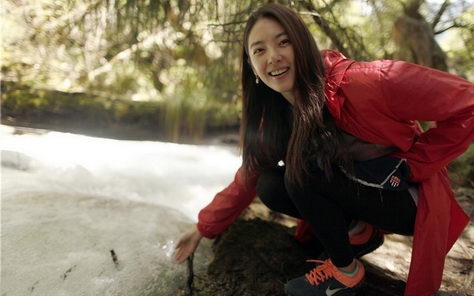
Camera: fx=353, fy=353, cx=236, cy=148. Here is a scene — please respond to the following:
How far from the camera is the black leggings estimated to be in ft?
4.65

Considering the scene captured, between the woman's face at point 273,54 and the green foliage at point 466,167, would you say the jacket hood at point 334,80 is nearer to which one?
the woman's face at point 273,54

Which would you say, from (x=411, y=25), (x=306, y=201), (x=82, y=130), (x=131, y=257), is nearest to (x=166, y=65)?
(x=82, y=130)

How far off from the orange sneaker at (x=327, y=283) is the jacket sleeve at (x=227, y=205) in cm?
43

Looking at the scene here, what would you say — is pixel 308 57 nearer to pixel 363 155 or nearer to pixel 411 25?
A: pixel 363 155

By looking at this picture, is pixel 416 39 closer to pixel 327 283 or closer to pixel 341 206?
pixel 341 206

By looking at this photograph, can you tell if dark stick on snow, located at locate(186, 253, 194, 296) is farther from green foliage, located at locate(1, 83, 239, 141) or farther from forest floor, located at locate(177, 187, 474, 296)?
green foliage, located at locate(1, 83, 239, 141)

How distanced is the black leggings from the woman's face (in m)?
0.39

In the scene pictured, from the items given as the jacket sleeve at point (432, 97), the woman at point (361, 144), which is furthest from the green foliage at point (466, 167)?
the jacket sleeve at point (432, 97)

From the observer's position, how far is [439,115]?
4.09 ft

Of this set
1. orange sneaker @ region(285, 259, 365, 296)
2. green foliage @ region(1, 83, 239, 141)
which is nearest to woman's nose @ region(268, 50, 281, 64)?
orange sneaker @ region(285, 259, 365, 296)

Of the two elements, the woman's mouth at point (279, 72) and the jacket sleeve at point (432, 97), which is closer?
the jacket sleeve at point (432, 97)

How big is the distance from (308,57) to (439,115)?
0.51 metres

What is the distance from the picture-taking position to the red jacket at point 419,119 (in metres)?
1.23

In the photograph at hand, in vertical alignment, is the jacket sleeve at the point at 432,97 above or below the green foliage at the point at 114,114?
above
